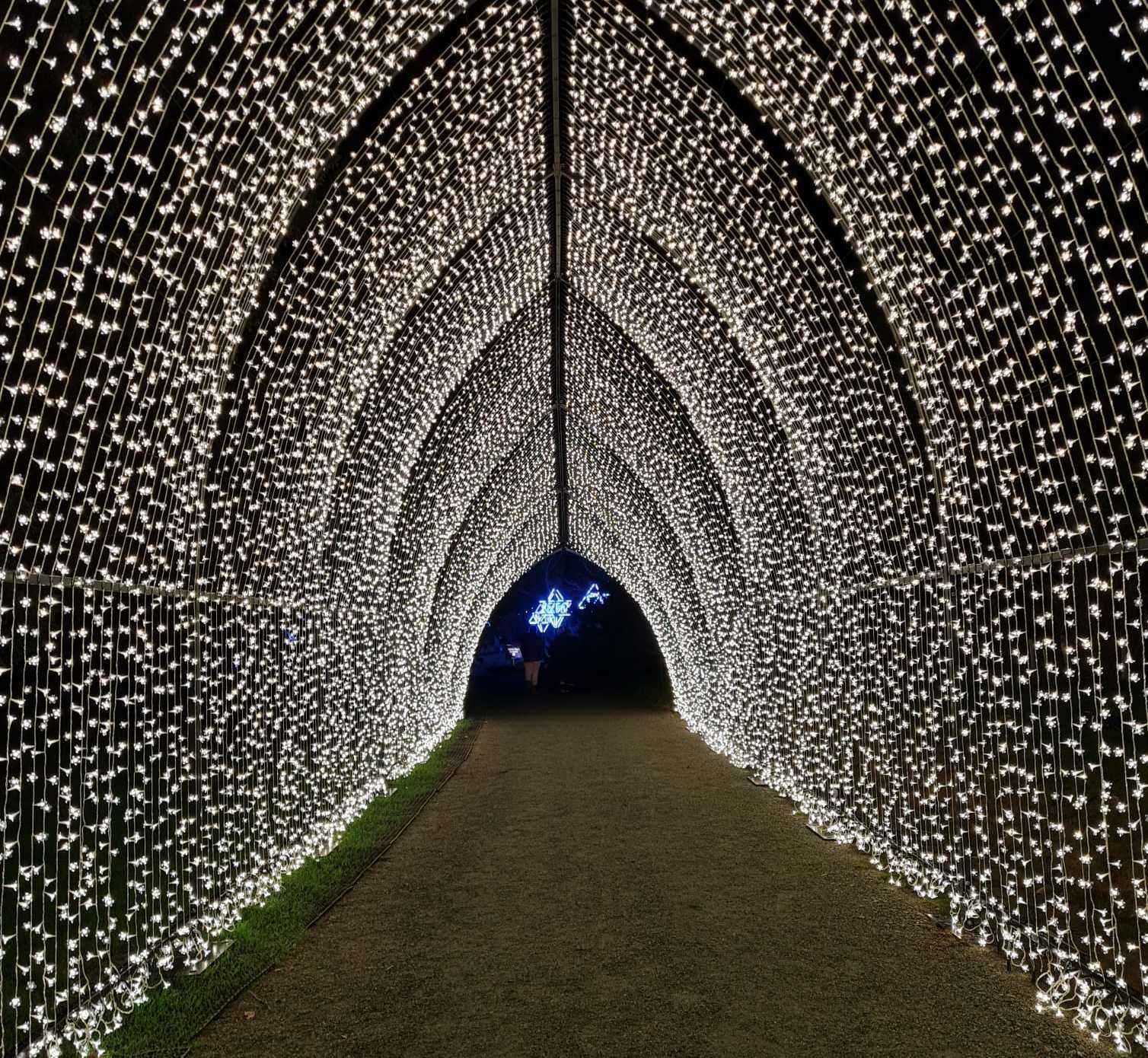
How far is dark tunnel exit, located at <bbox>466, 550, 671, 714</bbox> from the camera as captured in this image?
99.8 ft

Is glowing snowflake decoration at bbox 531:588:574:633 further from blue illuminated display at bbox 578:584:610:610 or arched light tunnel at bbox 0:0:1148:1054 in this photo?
arched light tunnel at bbox 0:0:1148:1054

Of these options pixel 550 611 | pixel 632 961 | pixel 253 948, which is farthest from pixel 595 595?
pixel 632 961

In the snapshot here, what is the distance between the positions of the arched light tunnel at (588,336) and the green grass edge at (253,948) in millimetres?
168

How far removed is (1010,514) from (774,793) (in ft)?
18.7

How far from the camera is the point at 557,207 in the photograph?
977 centimetres

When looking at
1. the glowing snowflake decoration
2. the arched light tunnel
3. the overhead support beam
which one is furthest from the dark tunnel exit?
the arched light tunnel

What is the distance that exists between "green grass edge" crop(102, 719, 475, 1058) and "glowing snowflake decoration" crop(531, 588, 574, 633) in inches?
898

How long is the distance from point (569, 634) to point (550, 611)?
6.18 ft

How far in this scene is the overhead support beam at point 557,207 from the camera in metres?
7.16

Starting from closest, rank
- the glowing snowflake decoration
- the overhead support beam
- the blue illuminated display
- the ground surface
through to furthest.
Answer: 1. the ground surface
2. the overhead support beam
3. the glowing snowflake decoration
4. the blue illuminated display

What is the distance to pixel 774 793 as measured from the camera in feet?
35.0

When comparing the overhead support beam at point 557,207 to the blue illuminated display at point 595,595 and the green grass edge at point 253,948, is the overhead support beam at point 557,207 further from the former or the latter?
the blue illuminated display at point 595,595

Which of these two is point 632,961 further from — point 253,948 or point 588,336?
point 588,336

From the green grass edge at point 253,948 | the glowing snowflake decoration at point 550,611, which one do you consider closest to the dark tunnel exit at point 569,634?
the glowing snowflake decoration at point 550,611
